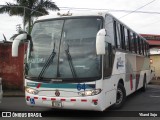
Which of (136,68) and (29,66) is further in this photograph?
(136,68)

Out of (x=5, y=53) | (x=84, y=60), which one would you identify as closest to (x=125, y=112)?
(x=84, y=60)

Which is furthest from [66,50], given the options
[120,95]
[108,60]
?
[120,95]

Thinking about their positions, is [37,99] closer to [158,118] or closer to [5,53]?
[158,118]

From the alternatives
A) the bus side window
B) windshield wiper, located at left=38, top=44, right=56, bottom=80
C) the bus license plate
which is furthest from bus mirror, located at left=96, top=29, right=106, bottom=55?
the bus license plate

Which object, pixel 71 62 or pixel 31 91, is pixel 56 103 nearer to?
pixel 31 91

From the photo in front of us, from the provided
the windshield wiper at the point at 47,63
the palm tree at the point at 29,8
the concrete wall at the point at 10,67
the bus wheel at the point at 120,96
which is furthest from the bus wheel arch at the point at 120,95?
the palm tree at the point at 29,8

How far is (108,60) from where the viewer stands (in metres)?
9.18

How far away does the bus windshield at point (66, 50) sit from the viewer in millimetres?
8477

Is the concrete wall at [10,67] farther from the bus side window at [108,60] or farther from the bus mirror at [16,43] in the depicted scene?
the bus side window at [108,60]

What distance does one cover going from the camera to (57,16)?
9.36 m

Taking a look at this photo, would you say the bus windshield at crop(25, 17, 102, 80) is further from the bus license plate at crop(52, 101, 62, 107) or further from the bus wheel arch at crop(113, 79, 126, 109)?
the bus wheel arch at crop(113, 79, 126, 109)

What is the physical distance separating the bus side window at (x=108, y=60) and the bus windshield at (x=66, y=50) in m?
0.45

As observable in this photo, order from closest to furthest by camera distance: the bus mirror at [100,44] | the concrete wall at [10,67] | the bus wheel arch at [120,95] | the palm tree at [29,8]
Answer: the bus mirror at [100,44], the bus wheel arch at [120,95], the concrete wall at [10,67], the palm tree at [29,8]

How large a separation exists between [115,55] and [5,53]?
852 centimetres
